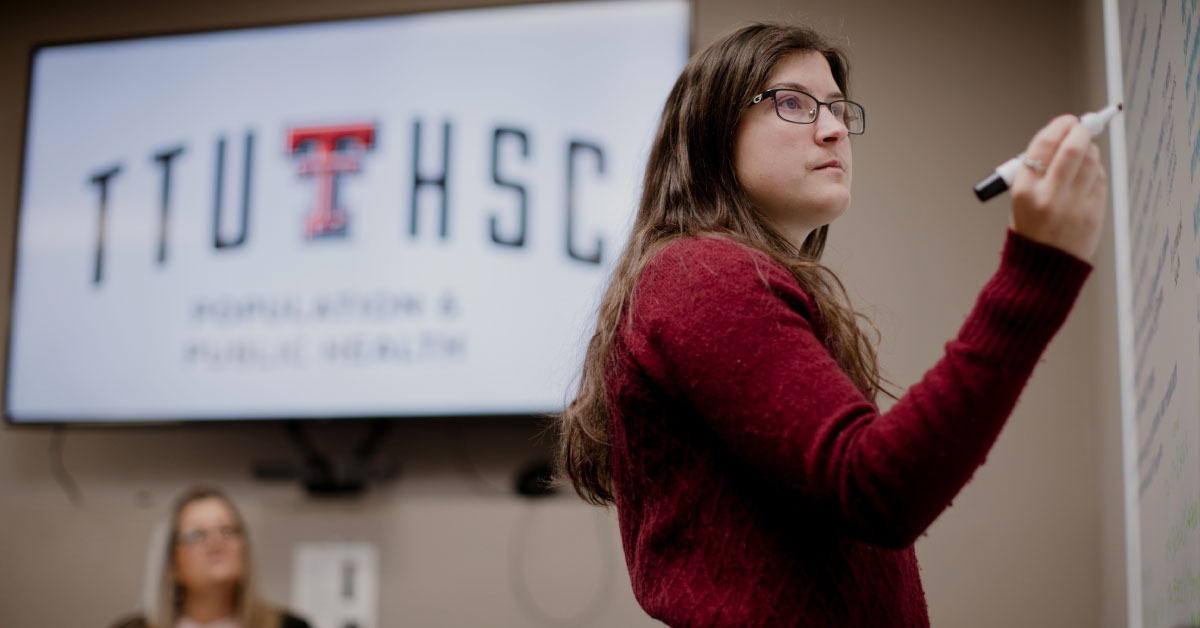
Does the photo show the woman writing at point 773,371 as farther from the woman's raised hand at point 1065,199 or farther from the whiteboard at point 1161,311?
the whiteboard at point 1161,311

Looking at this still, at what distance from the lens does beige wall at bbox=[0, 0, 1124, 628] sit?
217 centimetres

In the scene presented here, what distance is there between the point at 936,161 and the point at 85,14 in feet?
7.61

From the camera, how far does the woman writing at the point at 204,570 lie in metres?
2.39

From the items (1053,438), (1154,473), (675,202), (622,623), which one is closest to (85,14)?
(622,623)

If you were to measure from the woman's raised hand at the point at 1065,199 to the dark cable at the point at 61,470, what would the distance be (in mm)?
2614

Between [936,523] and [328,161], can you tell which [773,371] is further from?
[328,161]

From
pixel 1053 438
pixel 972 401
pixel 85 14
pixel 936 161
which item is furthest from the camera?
pixel 85 14

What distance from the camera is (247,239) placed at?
254cm

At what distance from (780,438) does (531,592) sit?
1835mm

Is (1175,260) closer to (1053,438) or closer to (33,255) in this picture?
(1053,438)

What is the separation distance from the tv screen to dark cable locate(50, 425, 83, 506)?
0.14 metres

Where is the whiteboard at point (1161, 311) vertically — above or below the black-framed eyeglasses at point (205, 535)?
above

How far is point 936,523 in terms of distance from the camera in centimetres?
221

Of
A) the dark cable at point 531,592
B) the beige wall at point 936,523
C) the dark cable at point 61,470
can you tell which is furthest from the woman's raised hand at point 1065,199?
the dark cable at point 61,470
